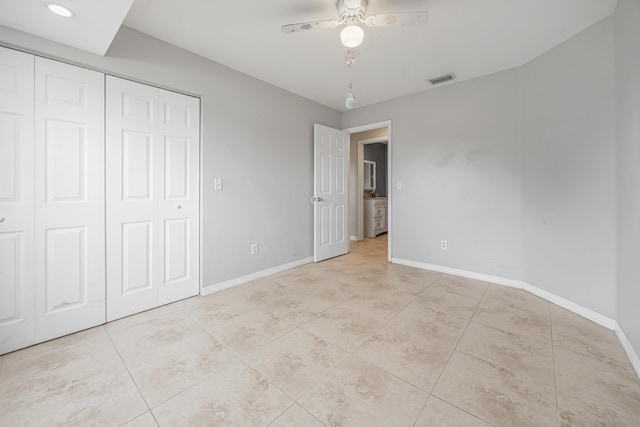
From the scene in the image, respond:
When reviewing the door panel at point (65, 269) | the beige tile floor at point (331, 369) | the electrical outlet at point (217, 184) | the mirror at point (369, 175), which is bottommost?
the beige tile floor at point (331, 369)

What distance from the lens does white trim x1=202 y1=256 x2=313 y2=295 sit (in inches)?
105

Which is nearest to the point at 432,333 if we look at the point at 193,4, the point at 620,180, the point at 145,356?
the point at 620,180

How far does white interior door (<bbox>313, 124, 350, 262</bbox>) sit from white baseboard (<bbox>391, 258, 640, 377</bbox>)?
38.2 inches

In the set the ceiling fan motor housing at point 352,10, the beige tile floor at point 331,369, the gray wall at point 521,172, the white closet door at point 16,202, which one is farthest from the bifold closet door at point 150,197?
the gray wall at point 521,172

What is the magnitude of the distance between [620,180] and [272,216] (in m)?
3.18

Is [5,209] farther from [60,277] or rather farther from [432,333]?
[432,333]

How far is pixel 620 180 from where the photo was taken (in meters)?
1.84

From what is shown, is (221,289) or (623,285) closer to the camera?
(623,285)

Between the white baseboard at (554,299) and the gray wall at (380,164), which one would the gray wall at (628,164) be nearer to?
the white baseboard at (554,299)

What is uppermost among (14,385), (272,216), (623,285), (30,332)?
(272,216)

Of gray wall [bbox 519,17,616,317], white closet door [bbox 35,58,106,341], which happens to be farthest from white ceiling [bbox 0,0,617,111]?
white closet door [bbox 35,58,106,341]

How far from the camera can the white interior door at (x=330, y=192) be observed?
3.79 meters

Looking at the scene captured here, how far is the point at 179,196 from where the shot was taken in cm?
245

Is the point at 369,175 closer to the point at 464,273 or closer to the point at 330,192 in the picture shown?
the point at 330,192
